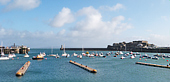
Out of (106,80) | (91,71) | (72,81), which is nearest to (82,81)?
(72,81)

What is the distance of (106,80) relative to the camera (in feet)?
152

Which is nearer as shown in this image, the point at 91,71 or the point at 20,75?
the point at 20,75

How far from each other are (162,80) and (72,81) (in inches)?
958

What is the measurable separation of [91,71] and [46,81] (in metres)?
17.9

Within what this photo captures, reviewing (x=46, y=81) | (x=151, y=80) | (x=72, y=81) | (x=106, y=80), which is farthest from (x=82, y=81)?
(x=151, y=80)

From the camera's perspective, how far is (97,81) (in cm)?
4453

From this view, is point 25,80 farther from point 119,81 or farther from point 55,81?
point 119,81

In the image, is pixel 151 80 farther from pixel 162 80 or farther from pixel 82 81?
pixel 82 81

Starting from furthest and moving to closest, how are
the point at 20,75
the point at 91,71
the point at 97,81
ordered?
the point at 91,71, the point at 20,75, the point at 97,81

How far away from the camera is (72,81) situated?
4509cm

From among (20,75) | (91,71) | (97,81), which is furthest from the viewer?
(91,71)

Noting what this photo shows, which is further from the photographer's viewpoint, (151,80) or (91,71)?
(91,71)

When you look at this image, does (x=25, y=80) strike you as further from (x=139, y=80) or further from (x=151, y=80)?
(x=151, y=80)

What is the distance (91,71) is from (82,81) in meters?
13.3
